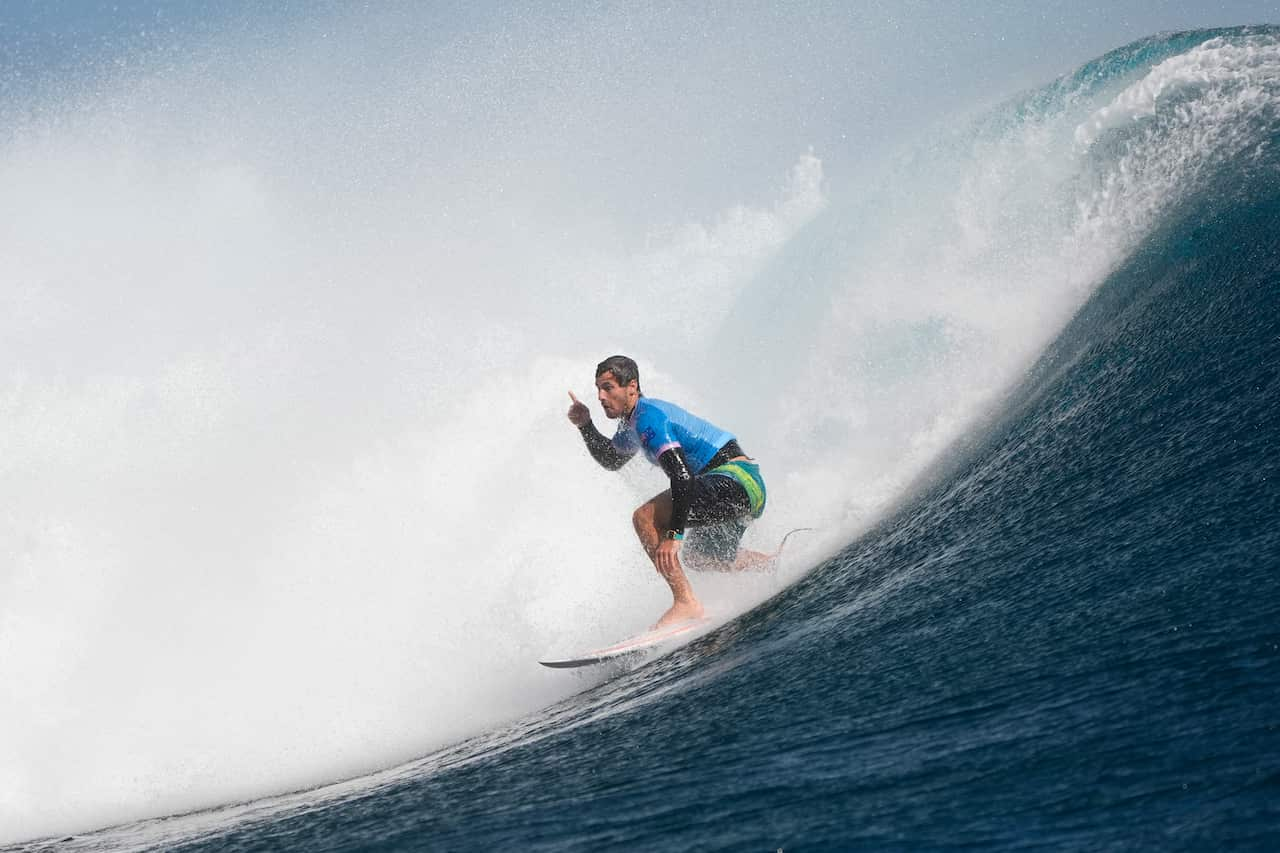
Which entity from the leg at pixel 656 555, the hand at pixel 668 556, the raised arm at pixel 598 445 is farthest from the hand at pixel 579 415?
the hand at pixel 668 556

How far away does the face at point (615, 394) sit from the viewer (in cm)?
558

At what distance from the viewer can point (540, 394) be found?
1125 cm

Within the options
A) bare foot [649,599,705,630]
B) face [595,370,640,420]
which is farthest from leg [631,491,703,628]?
face [595,370,640,420]

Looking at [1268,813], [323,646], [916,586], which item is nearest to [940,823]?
[1268,813]

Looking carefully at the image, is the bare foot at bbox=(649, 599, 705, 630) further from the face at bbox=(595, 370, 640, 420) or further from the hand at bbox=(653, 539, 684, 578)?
the face at bbox=(595, 370, 640, 420)

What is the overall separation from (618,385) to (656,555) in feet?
2.90

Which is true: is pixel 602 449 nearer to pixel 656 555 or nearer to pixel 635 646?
pixel 656 555

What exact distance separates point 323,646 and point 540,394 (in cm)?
450

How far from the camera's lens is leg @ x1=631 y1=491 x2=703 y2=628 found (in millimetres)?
5363

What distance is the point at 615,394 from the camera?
A: 560 centimetres

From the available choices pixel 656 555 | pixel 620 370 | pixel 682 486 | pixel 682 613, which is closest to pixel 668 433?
pixel 682 486

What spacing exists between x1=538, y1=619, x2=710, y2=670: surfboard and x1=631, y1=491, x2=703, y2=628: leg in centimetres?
6

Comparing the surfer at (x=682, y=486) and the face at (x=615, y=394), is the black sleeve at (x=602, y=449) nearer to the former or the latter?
the surfer at (x=682, y=486)

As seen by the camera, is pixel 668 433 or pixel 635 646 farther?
pixel 668 433
